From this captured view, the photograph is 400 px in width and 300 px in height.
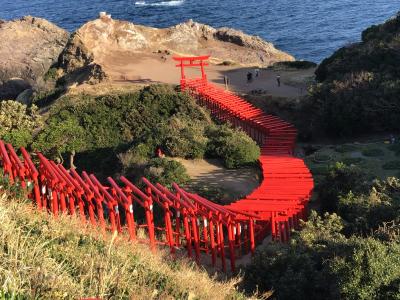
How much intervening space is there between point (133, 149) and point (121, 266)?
614 inches

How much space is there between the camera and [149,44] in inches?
1710

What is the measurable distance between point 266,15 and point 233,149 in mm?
60841

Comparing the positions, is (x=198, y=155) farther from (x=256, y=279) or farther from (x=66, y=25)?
(x=66, y=25)

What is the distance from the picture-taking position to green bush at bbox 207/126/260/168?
2295cm

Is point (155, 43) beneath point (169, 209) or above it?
above

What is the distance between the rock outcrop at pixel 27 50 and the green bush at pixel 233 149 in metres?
27.1

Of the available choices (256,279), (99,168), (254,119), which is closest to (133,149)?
(99,168)

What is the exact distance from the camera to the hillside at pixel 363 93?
1062 inches

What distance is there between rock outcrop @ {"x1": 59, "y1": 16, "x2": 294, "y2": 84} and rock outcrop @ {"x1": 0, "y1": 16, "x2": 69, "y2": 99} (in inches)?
348

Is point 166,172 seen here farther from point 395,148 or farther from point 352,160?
point 395,148

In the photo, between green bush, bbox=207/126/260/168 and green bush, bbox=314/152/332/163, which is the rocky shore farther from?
green bush, bbox=314/152/332/163

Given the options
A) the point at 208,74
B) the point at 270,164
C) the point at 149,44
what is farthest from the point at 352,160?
the point at 149,44

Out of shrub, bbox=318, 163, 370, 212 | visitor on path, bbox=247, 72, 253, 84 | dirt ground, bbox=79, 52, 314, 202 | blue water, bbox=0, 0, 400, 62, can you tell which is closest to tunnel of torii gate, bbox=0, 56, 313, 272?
shrub, bbox=318, 163, 370, 212

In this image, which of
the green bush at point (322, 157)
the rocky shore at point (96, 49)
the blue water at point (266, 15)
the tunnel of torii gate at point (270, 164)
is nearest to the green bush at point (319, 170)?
the tunnel of torii gate at point (270, 164)
